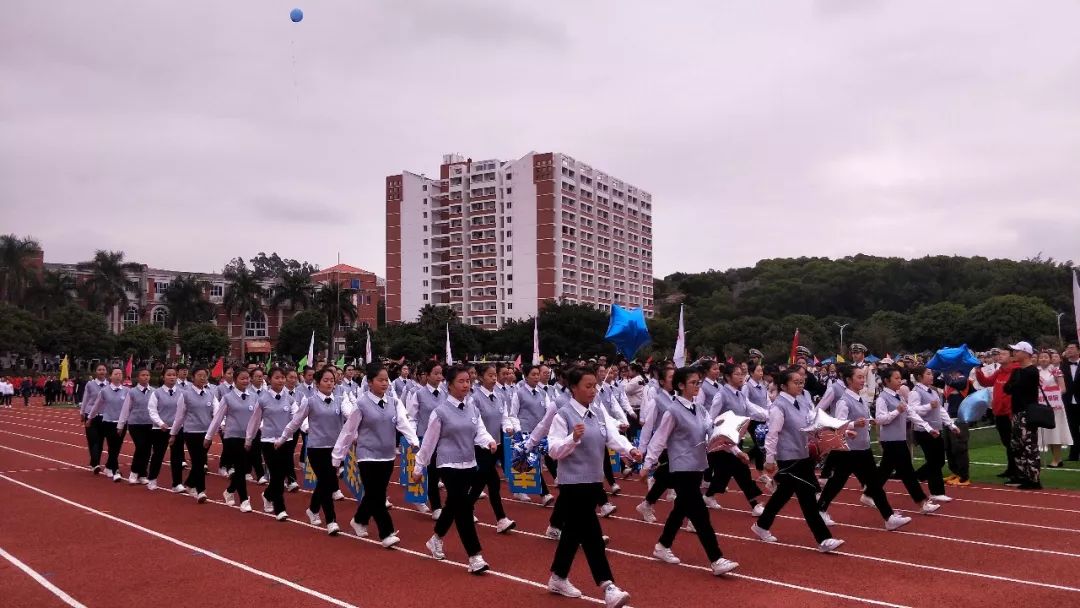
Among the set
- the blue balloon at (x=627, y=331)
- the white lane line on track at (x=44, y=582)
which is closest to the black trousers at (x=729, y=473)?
the white lane line on track at (x=44, y=582)

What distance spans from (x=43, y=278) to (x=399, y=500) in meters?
75.7

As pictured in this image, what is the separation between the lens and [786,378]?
28.0ft

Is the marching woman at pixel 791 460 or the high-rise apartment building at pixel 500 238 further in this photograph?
the high-rise apartment building at pixel 500 238

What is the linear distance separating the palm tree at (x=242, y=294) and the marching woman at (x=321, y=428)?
80.5 m

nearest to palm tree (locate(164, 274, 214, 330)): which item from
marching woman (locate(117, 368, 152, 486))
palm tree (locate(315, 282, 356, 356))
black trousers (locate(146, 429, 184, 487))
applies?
palm tree (locate(315, 282, 356, 356))

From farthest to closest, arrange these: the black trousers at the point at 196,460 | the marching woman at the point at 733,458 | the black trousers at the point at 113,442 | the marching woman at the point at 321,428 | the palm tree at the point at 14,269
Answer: the palm tree at the point at 14,269
the black trousers at the point at 113,442
the black trousers at the point at 196,460
the marching woman at the point at 733,458
the marching woman at the point at 321,428

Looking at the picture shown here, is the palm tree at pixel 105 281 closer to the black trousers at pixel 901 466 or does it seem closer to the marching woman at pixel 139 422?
the marching woman at pixel 139 422

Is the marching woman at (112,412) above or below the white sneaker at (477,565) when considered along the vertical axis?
above

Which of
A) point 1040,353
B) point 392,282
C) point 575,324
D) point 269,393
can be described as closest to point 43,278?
point 392,282

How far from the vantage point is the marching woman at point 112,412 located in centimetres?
1436

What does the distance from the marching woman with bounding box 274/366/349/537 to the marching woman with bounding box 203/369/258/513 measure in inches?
67.8

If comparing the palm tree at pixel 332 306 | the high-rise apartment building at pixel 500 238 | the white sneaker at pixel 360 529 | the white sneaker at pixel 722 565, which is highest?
the high-rise apartment building at pixel 500 238

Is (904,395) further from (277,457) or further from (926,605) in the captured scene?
(277,457)

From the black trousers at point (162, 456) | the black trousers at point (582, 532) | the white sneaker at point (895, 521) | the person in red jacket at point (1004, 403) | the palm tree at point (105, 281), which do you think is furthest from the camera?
the palm tree at point (105, 281)
